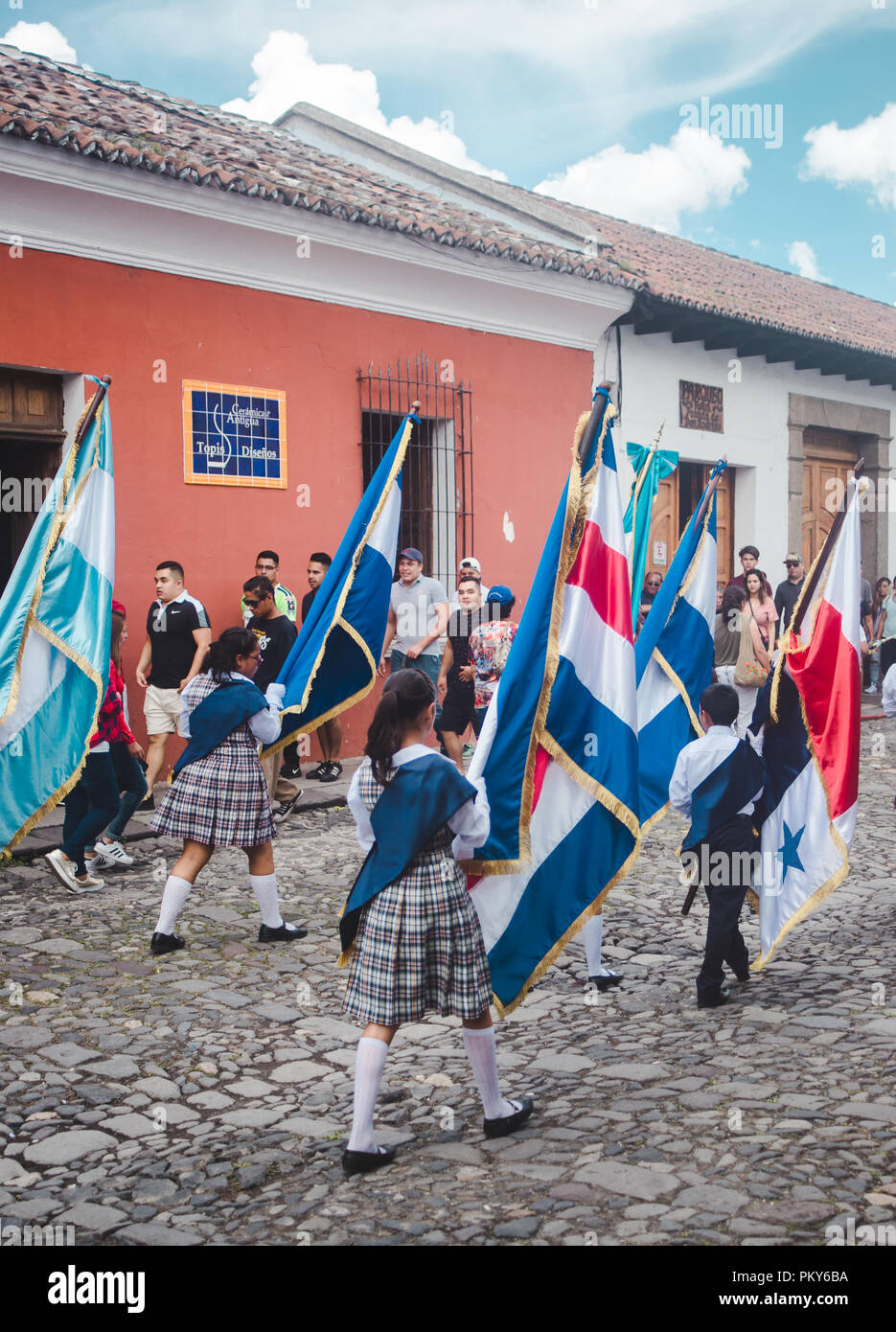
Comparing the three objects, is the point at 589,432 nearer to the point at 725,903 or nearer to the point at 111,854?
the point at 725,903

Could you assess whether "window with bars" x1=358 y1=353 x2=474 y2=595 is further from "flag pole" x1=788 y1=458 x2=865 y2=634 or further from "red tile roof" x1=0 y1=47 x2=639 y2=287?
"flag pole" x1=788 y1=458 x2=865 y2=634

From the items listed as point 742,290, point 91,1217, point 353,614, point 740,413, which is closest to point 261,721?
point 353,614

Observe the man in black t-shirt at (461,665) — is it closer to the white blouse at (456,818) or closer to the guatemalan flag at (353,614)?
the guatemalan flag at (353,614)

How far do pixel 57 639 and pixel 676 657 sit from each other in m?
2.89

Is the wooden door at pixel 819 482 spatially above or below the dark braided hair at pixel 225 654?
above

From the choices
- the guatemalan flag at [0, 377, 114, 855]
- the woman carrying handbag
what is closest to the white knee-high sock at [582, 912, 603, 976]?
the guatemalan flag at [0, 377, 114, 855]

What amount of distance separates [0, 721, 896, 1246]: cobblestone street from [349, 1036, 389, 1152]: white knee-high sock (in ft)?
0.36

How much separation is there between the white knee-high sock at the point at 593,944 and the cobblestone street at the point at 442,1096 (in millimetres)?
131

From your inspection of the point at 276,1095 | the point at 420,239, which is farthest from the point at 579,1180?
the point at 420,239

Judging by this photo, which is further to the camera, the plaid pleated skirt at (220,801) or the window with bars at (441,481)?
the window with bars at (441,481)

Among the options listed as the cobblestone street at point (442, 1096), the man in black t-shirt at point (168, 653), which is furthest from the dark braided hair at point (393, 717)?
the man in black t-shirt at point (168, 653)

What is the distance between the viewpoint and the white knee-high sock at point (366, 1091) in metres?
3.33

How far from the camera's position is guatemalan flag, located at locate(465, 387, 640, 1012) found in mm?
3855

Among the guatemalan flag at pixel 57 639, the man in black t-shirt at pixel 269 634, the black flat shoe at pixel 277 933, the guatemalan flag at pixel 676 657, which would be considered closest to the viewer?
the guatemalan flag at pixel 57 639
